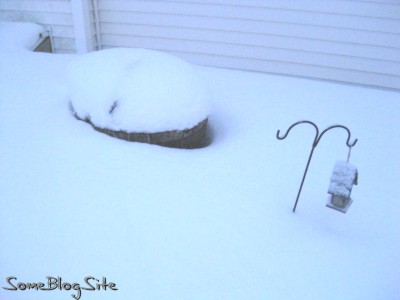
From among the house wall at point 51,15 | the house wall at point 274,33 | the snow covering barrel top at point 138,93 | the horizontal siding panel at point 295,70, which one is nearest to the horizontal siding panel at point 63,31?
the house wall at point 51,15

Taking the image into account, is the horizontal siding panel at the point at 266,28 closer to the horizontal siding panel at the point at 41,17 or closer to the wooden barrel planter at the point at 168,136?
the horizontal siding panel at the point at 41,17

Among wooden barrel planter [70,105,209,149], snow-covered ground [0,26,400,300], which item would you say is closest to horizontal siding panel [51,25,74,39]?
snow-covered ground [0,26,400,300]

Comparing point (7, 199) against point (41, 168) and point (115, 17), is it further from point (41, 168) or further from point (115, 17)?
point (115, 17)

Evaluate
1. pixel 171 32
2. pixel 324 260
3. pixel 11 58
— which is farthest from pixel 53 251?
pixel 171 32

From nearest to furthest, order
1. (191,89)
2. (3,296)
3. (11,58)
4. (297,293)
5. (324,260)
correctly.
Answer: (3,296)
(297,293)
(324,260)
(191,89)
(11,58)

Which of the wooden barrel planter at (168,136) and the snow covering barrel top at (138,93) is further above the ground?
the snow covering barrel top at (138,93)

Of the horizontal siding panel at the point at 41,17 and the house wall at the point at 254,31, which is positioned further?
the horizontal siding panel at the point at 41,17

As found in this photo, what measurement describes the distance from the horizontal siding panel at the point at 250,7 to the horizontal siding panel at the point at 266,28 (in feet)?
0.29

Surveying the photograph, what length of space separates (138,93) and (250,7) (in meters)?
2.46

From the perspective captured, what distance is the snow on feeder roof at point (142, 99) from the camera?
263 cm

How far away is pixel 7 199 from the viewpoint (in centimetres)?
208

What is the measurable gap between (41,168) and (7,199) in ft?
1.06

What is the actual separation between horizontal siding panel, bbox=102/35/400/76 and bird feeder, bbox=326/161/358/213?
2966 millimetres

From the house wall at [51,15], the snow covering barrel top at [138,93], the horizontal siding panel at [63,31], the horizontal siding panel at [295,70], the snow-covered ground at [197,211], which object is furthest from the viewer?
the horizontal siding panel at [63,31]
